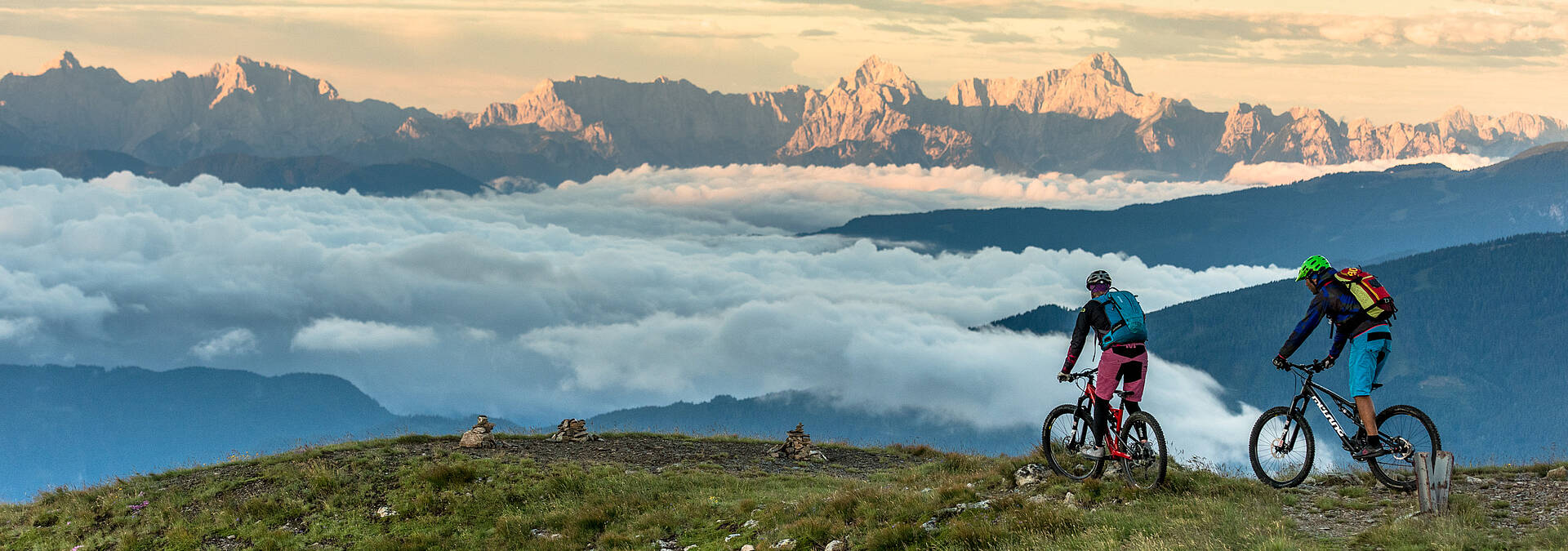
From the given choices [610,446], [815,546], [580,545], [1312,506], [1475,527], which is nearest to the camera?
[1475,527]

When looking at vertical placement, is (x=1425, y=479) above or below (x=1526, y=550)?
above

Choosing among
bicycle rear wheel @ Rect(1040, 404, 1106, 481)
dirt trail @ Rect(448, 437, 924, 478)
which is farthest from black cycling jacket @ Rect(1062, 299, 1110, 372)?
dirt trail @ Rect(448, 437, 924, 478)

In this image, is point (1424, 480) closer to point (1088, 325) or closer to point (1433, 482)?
point (1433, 482)

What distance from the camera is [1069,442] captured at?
51.4 feet

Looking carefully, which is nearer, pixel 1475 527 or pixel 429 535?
pixel 1475 527

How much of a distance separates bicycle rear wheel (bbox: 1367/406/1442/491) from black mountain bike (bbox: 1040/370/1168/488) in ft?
10.1

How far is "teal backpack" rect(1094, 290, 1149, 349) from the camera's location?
1421cm

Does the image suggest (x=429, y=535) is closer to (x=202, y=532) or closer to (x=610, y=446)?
(x=202, y=532)

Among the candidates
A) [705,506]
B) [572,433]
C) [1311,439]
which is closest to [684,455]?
→ [572,433]

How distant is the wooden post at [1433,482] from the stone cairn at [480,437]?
21.0 metres

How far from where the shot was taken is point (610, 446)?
28375mm

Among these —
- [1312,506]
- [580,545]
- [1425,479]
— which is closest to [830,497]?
[580,545]

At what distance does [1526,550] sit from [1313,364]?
3.67m

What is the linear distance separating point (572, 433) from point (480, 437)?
11.2 ft
